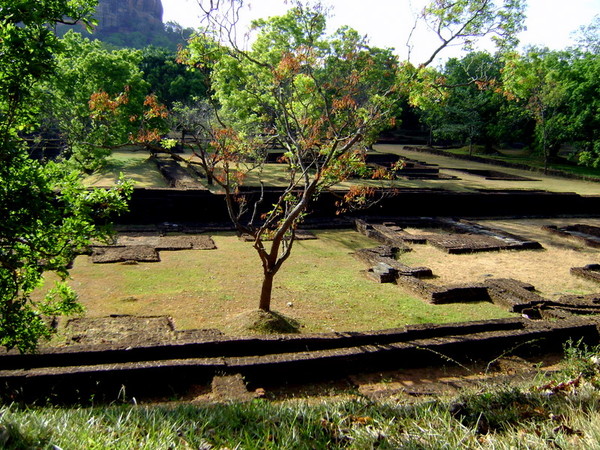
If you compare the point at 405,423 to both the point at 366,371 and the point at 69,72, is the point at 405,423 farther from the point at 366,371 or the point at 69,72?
the point at 69,72

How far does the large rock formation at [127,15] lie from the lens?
7602 cm

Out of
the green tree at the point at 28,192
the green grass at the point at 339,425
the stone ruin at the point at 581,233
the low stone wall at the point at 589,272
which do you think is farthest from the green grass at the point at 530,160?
the green tree at the point at 28,192

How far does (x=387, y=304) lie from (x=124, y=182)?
16.5ft

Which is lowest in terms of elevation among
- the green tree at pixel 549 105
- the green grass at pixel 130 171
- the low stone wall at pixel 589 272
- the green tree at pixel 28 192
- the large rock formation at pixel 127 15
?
the green grass at pixel 130 171

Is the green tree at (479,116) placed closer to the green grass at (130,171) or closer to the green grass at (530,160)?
the green grass at (530,160)

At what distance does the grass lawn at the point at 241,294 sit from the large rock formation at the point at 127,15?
7422 cm

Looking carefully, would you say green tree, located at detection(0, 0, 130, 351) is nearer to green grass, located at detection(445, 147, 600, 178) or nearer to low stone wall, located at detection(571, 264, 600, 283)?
low stone wall, located at detection(571, 264, 600, 283)

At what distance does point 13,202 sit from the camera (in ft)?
13.2

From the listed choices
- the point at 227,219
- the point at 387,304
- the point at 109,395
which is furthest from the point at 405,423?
the point at 227,219

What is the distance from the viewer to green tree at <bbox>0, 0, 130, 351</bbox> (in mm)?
4047

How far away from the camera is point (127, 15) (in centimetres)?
7900

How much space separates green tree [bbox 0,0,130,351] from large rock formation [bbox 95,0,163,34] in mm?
78116

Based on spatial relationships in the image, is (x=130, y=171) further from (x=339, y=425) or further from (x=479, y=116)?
(x=479, y=116)

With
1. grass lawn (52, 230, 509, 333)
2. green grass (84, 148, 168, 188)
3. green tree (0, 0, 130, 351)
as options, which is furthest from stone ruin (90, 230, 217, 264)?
green tree (0, 0, 130, 351)
